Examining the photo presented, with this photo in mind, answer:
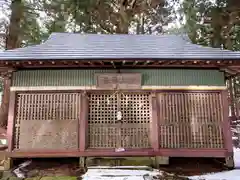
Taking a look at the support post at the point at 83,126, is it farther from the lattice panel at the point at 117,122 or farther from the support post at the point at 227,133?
the support post at the point at 227,133

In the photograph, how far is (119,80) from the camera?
7.16 metres

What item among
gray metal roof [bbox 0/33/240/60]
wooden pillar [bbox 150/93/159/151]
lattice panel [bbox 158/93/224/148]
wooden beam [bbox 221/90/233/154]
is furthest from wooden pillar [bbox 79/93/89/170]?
wooden beam [bbox 221/90/233/154]

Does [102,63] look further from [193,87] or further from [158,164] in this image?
[158,164]

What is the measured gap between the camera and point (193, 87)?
7.13 m

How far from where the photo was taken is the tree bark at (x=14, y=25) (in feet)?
37.1

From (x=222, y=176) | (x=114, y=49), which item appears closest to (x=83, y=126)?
(x=114, y=49)

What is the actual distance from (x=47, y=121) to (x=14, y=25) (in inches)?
267

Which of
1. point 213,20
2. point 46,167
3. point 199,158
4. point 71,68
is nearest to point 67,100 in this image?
point 71,68

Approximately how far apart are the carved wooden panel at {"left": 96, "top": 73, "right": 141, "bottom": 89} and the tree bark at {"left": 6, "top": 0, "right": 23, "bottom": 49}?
649 centimetres

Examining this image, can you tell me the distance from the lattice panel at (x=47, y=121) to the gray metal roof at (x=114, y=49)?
1277 millimetres

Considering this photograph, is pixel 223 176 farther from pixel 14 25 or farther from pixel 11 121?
pixel 14 25

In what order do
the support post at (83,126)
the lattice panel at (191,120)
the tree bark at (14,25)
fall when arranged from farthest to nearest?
the tree bark at (14,25) → the lattice panel at (191,120) → the support post at (83,126)

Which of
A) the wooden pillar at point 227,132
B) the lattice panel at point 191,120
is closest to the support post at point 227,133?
the wooden pillar at point 227,132

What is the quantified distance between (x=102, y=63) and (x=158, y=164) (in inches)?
137
